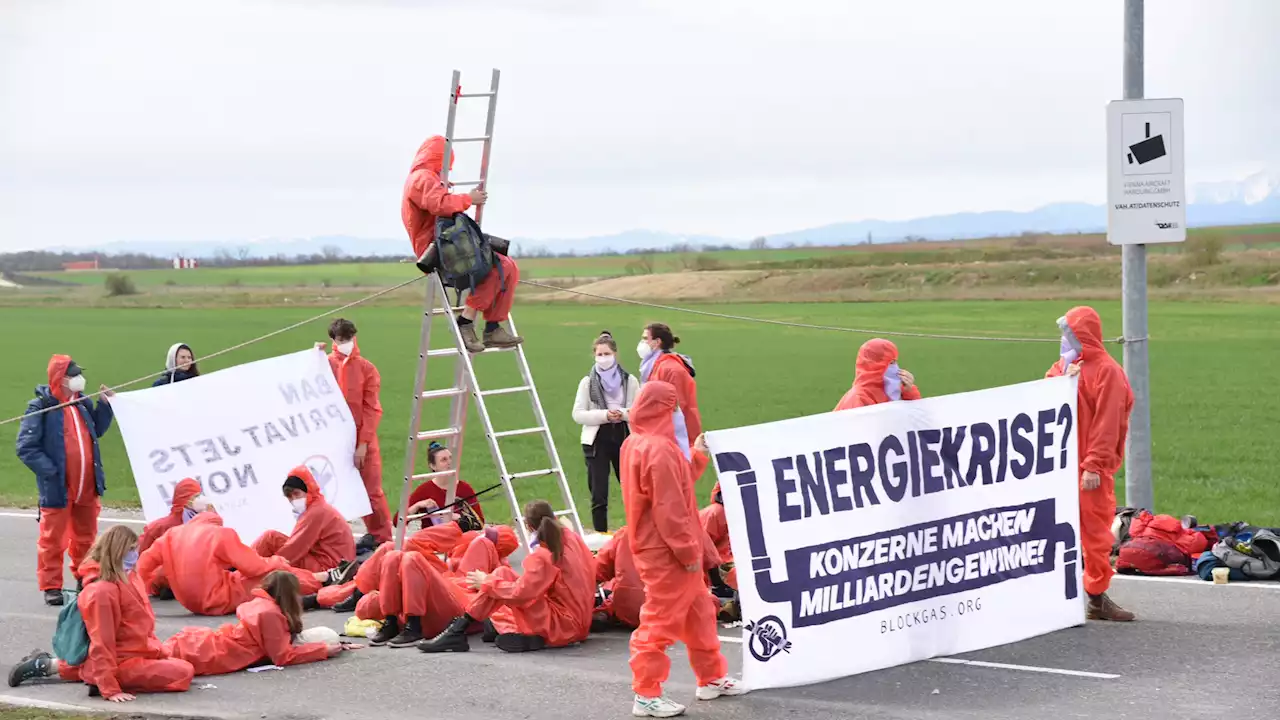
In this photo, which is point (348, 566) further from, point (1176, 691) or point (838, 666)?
point (1176, 691)

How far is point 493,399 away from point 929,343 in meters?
32.6

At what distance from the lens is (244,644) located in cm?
1154

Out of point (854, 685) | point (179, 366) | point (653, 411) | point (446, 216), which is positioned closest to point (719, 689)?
point (854, 685)

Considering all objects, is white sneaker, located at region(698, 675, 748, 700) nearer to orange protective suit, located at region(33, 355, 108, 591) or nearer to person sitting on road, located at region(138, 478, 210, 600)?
person sitting on road, located at region(138, 478, 210, 600)

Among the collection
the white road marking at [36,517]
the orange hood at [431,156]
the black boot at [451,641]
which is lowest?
the white road marking at [36,517]

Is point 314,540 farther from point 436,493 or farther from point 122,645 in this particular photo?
point 122,645

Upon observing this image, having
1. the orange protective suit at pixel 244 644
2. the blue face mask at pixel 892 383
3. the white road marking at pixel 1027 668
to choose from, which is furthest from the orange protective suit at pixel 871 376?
the orange protective suit at pixel 244 644

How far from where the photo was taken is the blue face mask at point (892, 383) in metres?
12.7

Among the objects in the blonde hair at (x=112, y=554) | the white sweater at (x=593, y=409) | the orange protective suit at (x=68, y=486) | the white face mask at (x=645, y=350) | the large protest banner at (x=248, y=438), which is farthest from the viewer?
the large protest banner at (x=248, y=438)

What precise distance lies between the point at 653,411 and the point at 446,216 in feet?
11.7

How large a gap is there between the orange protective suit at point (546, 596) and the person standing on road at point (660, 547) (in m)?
1.82

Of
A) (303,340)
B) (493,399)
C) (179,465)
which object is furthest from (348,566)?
(303,340)

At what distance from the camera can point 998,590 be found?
1178 cm

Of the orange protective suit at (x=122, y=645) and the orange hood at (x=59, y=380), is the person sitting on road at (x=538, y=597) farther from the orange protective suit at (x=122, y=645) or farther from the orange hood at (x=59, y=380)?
the orange hood at (x=59, y=380)
